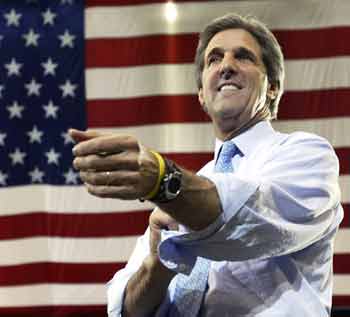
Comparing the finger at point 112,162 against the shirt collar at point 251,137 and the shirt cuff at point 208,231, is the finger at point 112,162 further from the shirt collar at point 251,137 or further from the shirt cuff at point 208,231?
the shirt collar at point 251,137

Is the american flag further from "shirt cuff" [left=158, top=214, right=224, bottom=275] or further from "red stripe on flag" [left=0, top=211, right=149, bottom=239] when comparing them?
"shirt cuff" [left=158, top=214, right=224, bottom=275]

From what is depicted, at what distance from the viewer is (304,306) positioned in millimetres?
813

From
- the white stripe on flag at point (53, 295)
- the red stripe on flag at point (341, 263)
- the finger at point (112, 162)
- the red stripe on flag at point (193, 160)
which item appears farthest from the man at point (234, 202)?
the white stripe on flag at point (53, 295)

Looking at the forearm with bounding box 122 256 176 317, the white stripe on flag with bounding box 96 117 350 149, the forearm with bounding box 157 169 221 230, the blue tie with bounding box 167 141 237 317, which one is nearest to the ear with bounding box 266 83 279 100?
the blue tie with bounding box 167 141 237 317

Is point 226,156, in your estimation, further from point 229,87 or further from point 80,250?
point 80,250

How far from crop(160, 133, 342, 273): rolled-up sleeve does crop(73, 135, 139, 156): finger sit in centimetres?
11

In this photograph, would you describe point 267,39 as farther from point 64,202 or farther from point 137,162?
point 64,202

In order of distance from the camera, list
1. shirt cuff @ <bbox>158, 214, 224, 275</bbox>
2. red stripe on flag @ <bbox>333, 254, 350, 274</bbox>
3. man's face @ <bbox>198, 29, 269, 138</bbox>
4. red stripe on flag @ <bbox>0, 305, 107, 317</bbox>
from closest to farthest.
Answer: shirt cuff @ <bbox>158, 214, 224, 275</bbox> → man's face @ <bbox>198, 29, 269, 138</bbox> → red stripe on flag @ <bbox>333, 254, 350, 274</bbox> → red stripe on flag @ <bbox>0, 305, 107, 317</bbox>

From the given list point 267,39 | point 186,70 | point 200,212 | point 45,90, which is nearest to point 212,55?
point 267,39

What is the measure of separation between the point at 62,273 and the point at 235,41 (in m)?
1.14

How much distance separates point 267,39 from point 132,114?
38.1 inches

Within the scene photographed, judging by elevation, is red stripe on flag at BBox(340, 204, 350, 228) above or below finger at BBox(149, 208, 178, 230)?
below

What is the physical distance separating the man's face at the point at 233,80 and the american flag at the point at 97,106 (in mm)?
882

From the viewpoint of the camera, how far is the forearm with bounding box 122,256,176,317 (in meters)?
0.87
